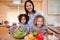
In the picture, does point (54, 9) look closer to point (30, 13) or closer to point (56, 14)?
point (56, 14)

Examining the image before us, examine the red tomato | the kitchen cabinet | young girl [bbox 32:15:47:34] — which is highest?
the kitchen cabinet

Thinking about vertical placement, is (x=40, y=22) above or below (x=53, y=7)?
below

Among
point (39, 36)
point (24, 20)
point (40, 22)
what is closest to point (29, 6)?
point (24, 20)

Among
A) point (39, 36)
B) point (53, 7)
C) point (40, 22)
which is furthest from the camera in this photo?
point (53, 7)

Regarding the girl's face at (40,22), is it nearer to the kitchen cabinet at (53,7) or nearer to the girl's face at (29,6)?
the girl's face at (29,6)

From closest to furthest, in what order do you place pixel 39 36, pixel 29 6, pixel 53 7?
1. pixel 39 36
2. pixel 29 6
3. pixel 53 7

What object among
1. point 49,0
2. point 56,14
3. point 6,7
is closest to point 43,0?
point 49,0

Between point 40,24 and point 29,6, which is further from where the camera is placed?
point 29,6

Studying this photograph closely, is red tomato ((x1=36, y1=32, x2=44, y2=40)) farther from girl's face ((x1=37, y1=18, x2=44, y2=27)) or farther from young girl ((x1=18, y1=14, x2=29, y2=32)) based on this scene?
young girl ((x1=18, y1=14, x2=29, y2=32))

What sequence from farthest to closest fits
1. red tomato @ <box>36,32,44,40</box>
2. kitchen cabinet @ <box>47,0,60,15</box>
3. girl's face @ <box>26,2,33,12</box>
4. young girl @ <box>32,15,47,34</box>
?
1. kitchen cabinet @ <box>47,0,60,15</box>
2. girl's face @ <box>26,2,33,12</box>
3. young girl @ <box>32,15,47,34</box>
4. red tomato @ <box>36,32,44,40</box>

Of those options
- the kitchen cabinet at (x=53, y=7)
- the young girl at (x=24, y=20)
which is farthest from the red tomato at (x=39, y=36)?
the kitchen cabinet at (x=53, y=7)

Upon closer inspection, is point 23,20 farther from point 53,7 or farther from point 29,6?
point 53,7

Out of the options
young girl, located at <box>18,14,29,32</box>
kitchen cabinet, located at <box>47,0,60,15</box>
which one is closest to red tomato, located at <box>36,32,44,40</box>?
young girl, located at <box>18,14,29,32</box>

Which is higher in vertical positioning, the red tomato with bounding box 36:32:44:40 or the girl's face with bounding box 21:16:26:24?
the girl's face with bounding box 21:16:26:24
